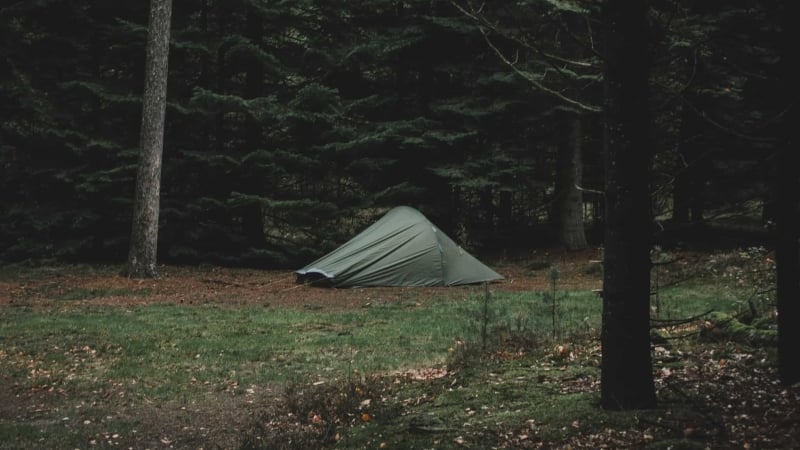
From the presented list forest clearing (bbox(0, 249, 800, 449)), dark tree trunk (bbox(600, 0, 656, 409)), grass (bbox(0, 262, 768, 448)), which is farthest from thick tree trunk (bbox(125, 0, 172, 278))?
dark tree trunk (bbox(600, 0, 656, 409))

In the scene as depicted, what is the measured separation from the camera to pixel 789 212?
513 centimetres

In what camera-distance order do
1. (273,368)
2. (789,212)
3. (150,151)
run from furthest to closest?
(150,151)
(273,368)
(789,212)

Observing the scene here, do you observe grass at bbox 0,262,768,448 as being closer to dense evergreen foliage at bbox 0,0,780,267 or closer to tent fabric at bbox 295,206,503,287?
tent fabric at bbox 295,206,503,287

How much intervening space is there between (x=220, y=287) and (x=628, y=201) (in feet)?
45.8

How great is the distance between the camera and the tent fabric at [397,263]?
1744cm

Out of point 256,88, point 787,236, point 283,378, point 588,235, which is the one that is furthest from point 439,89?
point 787,236

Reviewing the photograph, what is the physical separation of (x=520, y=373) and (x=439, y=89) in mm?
17891

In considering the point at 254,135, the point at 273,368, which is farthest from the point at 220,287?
the point at 273,368

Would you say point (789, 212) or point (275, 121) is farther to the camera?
point (275, 121)

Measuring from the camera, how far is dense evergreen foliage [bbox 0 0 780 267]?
69.5 feet

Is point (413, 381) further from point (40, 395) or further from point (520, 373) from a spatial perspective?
point (40, 395)

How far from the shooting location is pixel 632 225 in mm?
4883

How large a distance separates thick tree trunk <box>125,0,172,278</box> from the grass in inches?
156

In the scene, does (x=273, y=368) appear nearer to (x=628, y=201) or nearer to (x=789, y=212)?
(x=628, y=201)
